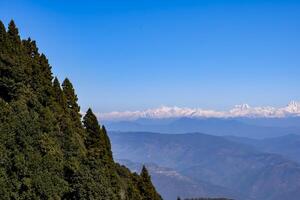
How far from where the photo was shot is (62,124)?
5128 centimetres

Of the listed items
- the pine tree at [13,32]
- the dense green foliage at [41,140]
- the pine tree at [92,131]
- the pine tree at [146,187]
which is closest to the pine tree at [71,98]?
the dense green foliage at [41,140]

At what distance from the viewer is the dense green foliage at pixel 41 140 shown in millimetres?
38031

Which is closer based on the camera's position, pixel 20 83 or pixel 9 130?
pixel 9 130

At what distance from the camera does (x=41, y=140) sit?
42.0 m

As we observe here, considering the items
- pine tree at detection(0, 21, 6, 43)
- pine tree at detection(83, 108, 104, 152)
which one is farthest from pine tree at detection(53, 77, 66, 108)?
pine tree at detection(0, 21, 6, 43)

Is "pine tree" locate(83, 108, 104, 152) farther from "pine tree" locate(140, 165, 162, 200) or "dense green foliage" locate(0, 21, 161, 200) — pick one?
"pine tree" locate(140, 165, 162, 200)

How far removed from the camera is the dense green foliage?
38.0 meters

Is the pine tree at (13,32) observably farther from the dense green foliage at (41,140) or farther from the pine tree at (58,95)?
the pine tree at (58,95)

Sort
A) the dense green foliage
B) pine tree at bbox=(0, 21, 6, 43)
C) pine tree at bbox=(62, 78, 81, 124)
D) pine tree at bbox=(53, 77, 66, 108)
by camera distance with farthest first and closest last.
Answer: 1. pine tree at bbox=(62, 78, 81, 124)
2. pine tree at bbox=(53, 77, 66, 108)
3. pine tree at bbox=(0, 21, 6, 43)
4. the dense green foliage

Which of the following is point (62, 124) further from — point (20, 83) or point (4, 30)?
point (4, 30)

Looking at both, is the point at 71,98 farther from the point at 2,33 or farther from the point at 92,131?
the point at 2,33

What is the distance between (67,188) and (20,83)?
474 inches

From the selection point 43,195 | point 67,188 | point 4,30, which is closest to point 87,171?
point 67,188

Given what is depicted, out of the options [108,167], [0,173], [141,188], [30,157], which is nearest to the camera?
[0,173]
